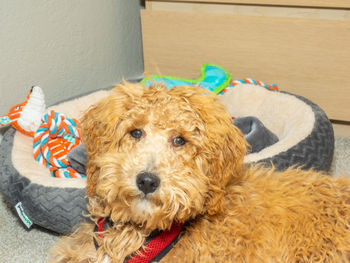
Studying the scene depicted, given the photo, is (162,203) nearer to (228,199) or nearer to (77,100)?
(228,199)

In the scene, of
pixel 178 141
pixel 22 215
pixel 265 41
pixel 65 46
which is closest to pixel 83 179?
pixel 22 215

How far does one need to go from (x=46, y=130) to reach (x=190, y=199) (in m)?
1.30

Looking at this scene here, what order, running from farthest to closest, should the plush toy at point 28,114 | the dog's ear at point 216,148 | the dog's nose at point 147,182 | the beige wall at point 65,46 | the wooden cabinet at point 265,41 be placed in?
1. the wooden cabinet at point 265,41
2. the beige wall at point 65,46
3. the plush toy at point 28,114
4. the dog's ear at point 216,148
5. the dog's nose at point 147,182

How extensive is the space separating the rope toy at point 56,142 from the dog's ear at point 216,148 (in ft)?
3.14

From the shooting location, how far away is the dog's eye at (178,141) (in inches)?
48.9

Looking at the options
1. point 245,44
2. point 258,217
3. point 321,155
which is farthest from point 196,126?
point 245,44

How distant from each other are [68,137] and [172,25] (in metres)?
1.22

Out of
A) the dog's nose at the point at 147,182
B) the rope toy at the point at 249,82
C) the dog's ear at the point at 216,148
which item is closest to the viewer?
the dog's nose at the point at 147,182

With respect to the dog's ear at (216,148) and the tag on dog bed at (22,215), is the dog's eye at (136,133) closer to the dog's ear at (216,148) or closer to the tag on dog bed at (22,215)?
the dog's ear at (216,148)

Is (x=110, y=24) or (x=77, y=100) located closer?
(x=77, y=100)

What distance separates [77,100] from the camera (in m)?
2.50

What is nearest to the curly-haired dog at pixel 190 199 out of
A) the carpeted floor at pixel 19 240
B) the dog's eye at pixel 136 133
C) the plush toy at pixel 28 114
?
the dog's eye at pixel 136 133

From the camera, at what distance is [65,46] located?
8.72 ft

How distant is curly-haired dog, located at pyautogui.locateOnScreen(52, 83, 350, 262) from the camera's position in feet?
3.88
